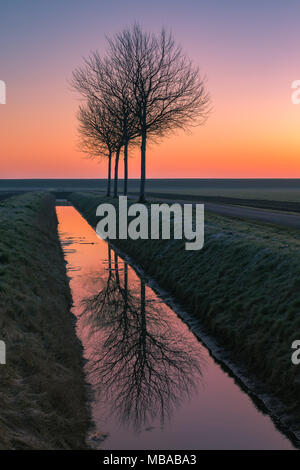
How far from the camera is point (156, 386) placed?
386 inches

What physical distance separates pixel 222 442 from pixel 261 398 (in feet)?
6.40

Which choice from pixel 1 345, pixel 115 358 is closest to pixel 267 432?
pixel 115 358

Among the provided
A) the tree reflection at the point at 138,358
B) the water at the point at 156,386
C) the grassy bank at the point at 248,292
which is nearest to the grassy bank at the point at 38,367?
the water at the point at 156,386

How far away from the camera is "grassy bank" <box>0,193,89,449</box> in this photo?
6.93m

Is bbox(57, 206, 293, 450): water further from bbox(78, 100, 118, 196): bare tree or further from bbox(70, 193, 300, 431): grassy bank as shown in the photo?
bbox(78, 100, 118, 196): bare tree

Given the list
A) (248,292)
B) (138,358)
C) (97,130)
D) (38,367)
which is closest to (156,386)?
(138,358)

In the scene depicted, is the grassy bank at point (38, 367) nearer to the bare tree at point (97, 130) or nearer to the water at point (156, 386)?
the water at point (156, 386)

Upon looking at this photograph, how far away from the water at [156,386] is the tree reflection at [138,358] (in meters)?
0.02

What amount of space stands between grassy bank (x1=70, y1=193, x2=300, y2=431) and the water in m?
0.72

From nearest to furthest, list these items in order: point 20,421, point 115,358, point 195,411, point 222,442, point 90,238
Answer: point 20,421 → point 222,442 → point 195,411 → point 115,358 → point 90,238

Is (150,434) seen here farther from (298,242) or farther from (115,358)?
(298,242)

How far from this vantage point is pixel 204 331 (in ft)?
43.7

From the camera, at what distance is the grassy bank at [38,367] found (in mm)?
6930

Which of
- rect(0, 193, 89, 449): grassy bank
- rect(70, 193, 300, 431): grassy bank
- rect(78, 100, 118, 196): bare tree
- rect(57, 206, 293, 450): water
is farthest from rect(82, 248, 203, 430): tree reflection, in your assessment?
rect(78, 100, 118, 196): bare tree
